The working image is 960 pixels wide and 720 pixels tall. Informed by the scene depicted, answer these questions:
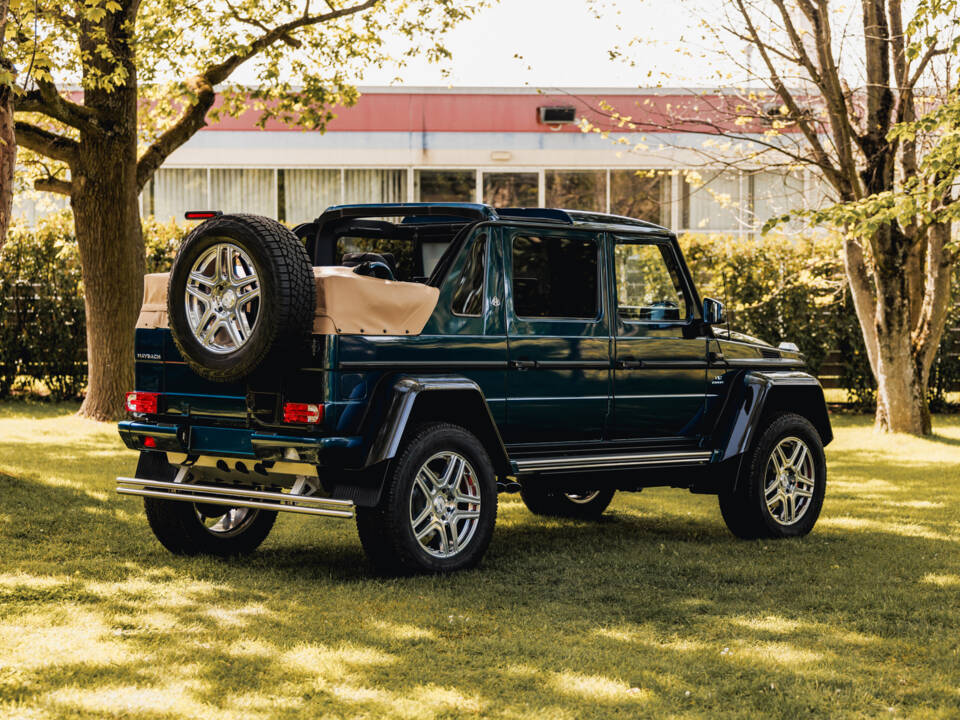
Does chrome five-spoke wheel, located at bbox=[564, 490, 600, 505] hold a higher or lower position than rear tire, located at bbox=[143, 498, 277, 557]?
lower

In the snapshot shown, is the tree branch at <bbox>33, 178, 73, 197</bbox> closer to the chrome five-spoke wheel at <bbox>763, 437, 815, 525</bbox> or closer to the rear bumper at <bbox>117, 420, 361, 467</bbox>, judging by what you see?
the rear bumper at <bbox>117, 420, 361, 467</bbox>

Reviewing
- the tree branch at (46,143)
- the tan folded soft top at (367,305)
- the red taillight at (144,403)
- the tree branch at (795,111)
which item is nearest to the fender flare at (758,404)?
the tan folded soft top at (367,305)

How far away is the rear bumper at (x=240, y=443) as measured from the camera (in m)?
6.44

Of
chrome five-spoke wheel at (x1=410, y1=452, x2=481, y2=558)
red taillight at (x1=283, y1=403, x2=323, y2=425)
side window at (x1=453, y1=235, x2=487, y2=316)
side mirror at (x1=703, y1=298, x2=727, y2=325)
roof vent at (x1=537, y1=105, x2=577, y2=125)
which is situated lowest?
chrome five-spoke wheel at (x1=410, y1=452, x2=481, y2=558)

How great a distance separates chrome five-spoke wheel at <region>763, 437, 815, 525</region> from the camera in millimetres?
8641

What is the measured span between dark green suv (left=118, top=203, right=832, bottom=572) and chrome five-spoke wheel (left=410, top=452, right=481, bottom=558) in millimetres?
12

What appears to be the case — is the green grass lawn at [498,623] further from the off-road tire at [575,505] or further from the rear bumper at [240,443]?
the rear bumper at [240,443]

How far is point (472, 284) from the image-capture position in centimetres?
724

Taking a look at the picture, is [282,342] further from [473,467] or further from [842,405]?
[842,405]

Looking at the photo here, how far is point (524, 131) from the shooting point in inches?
937

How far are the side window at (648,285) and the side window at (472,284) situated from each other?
3.68 feet

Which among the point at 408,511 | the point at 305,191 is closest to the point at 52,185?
the point at 305,191

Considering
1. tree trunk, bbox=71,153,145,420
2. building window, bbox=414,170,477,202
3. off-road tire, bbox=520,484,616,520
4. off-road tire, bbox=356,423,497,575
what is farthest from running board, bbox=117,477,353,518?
building window, bbox=414,170,477,202

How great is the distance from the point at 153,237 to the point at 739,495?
38.3 ft
